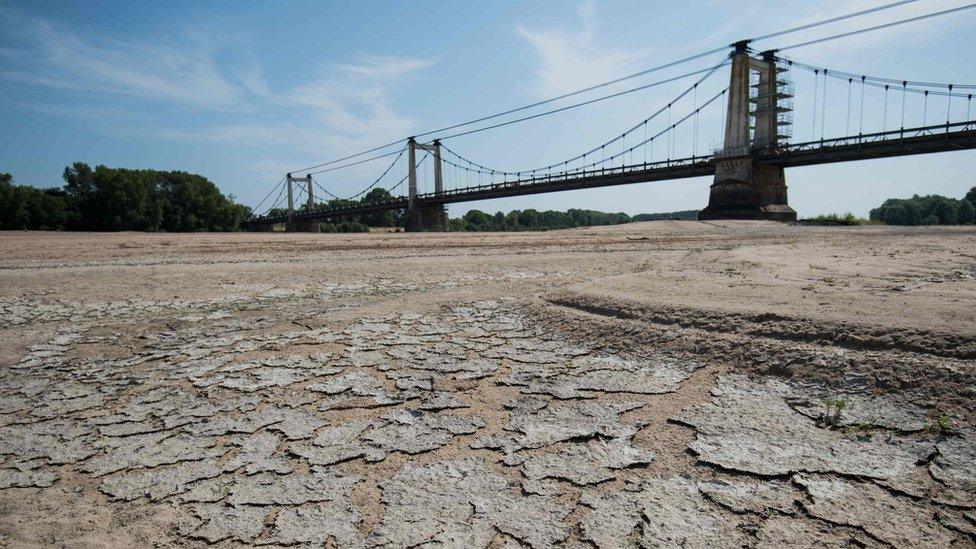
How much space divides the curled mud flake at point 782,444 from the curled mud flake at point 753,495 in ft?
0.28

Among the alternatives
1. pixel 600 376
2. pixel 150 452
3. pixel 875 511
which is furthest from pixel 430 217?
pixel 875 511

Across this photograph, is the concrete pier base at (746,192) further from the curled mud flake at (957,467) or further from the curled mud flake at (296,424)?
the curled mud flake at (296,424)

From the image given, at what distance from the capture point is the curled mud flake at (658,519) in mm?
1488

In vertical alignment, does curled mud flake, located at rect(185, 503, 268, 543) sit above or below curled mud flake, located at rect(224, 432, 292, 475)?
below

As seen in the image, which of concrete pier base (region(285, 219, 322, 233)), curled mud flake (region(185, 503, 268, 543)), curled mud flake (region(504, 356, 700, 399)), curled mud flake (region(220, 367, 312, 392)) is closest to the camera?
curled mud flake (region(185, 503, 268, 543))

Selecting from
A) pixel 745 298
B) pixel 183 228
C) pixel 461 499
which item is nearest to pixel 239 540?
pixel 461 499

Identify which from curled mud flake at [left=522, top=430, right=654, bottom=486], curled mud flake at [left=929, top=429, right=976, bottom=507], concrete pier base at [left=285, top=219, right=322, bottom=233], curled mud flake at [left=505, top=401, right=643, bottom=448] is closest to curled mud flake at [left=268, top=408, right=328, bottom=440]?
curled mud flake at [left=505, top=401, right=643, bottom=448]

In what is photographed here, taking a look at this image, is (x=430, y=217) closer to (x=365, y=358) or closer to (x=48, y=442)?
(x=365, y=358)

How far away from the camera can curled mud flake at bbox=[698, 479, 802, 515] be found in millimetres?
1615

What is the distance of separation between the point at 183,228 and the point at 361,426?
54.2m

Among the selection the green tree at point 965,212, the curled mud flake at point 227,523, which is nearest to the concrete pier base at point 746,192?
the curled mud flake at point 227,523

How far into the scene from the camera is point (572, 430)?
2.21m

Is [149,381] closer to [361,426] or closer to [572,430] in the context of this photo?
[361,426]

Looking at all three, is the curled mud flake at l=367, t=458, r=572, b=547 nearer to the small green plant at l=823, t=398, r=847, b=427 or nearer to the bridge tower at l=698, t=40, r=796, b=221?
the small green plant at l=823, t=398, r=847, b=427
